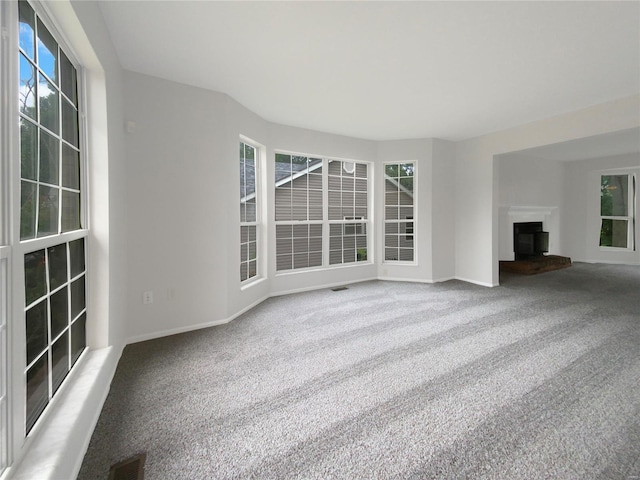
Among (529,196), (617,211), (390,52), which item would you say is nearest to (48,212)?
(390,52)

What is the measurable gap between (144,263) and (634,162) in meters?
9.70

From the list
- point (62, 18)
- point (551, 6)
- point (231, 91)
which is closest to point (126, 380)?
point (62, 18)

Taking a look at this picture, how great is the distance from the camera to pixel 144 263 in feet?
9.14

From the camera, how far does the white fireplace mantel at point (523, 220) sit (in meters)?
6.33

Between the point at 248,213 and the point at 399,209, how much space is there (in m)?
2.85

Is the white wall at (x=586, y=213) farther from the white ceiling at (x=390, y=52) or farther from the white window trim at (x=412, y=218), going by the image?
the white window trim at (x=412, y=218)

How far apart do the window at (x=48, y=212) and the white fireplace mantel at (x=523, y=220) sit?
22.5 ft

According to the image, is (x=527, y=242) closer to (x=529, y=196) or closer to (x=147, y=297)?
(x=529, y=196)

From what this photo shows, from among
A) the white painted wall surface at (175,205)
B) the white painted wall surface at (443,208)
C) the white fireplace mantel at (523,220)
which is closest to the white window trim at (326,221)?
the white painted wall surface at (443,208)

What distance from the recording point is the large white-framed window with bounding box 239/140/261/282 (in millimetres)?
3783

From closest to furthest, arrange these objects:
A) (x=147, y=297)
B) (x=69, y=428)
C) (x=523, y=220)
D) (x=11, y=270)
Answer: (x=11, y=270) < (x=69, y=428) < (x=147, y=297) < (x=523, y=220)

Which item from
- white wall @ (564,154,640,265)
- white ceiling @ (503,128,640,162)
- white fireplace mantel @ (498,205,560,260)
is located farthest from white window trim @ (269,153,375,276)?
white wall @ (564,154,640,265)

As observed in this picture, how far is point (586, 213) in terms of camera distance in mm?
7141

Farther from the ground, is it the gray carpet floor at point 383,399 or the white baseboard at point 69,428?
the white baseboard at point 69,428
